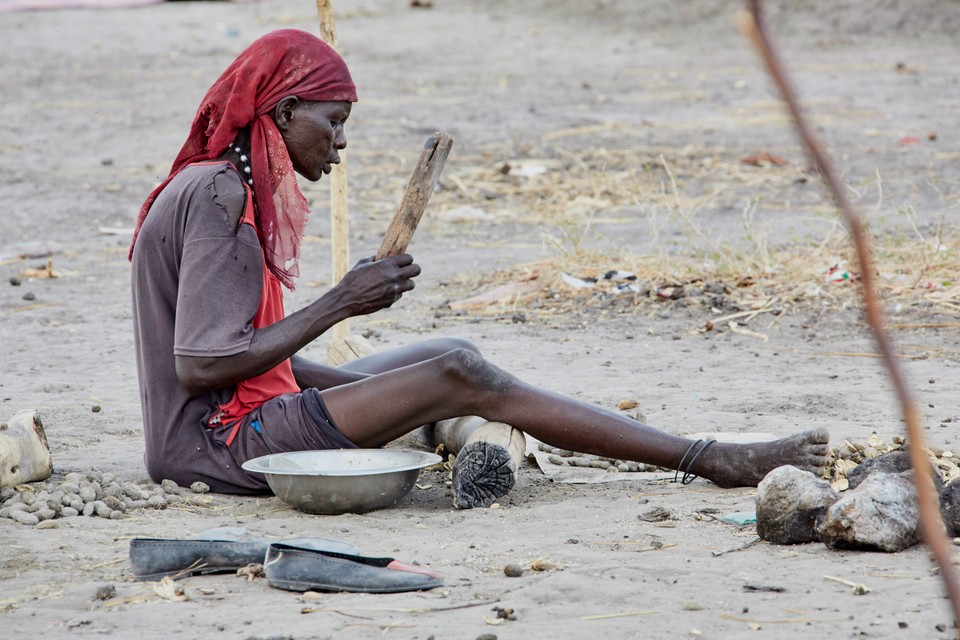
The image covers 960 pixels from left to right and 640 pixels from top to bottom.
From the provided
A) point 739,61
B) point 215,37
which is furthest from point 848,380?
point 215,37

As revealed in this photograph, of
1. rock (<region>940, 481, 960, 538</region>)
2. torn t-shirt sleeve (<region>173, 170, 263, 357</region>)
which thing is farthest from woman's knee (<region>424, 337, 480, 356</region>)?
rock (<region>940, 481, 960, 538</region>)

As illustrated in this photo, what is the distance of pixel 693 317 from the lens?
21.5 ft

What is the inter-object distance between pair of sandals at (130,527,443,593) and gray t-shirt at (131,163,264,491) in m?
0.67

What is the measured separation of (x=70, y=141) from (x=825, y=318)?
326 inches

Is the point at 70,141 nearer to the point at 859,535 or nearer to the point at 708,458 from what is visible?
the point at 708,458

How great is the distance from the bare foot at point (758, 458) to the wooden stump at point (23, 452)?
2107 millimetres

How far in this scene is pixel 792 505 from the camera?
10.2 feet

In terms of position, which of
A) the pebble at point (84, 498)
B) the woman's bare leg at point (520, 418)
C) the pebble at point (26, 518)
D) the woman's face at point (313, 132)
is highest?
the woman's face at point (313, 132)

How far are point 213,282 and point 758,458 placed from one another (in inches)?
69.4

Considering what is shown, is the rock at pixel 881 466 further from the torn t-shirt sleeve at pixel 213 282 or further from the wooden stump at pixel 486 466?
the torn t-shirt sleeve at pixel 213 282

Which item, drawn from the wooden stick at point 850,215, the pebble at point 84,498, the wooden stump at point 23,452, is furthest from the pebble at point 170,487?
the wooden stick at point 850,215

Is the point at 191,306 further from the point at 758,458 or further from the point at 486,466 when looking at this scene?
the point at 758,458

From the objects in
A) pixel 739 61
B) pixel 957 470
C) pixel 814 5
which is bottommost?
pixel 957 470

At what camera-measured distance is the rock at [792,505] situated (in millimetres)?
3100
